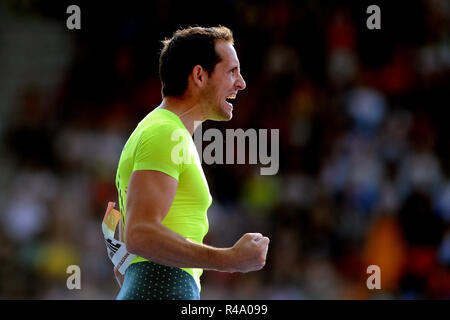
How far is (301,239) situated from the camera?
6.61 metres

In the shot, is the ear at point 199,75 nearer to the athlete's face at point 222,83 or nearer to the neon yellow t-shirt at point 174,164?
the athlete's face at point 222,83

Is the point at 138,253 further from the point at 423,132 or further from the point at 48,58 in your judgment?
the point at 48,58

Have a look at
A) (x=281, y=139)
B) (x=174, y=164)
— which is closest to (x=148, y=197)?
(x=174, y=164)

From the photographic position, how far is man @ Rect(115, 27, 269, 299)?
2279 mm

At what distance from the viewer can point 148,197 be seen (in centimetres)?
229

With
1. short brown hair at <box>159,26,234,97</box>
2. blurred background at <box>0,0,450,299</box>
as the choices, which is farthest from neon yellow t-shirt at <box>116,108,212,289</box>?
blurred background at <box>0,0,450,299</box>

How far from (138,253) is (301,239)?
14.6 ft

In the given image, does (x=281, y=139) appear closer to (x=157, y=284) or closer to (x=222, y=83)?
(x=222, y=83)

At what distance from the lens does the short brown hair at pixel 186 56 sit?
106 inches

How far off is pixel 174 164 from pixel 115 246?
0.46 m

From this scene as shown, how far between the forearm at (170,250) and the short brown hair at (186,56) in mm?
670

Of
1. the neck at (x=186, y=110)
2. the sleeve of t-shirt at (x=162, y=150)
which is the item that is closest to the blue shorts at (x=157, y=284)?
the sleeve of t-shirt at (x=162, y=150)
